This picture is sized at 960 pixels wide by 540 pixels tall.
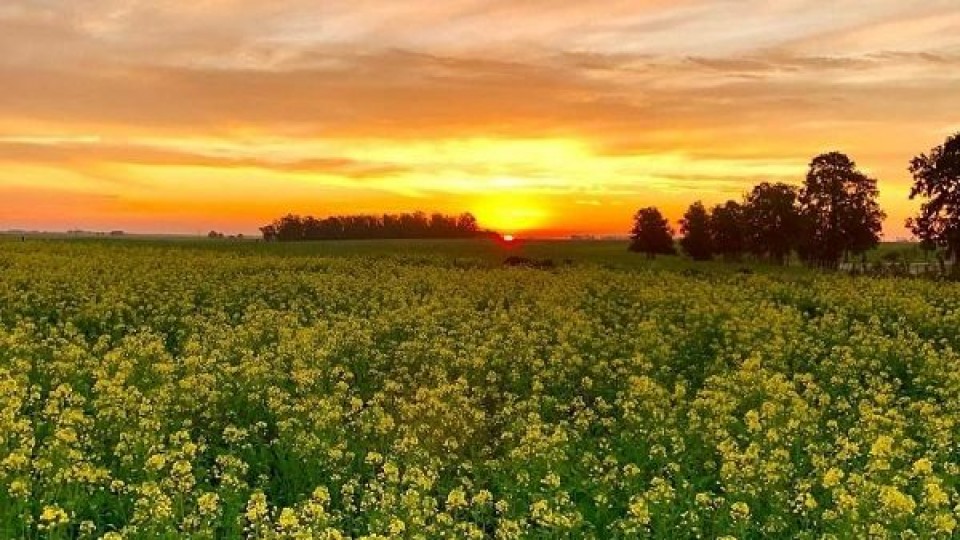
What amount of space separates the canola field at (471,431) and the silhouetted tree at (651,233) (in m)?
89.1

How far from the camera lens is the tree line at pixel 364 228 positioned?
577 ft

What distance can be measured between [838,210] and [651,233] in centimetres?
A: 3396

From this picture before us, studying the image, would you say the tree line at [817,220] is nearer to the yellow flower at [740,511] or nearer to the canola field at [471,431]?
the canola field at [471,431]

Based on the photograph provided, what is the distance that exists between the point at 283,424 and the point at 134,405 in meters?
2.35

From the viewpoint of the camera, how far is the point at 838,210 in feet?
278

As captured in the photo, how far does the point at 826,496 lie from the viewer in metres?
11.0

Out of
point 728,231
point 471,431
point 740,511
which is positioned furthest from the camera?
point 728,231

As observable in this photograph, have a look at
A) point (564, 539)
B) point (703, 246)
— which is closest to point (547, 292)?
point (564, 539)

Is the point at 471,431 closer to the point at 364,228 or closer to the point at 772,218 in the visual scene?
the point at 772,218

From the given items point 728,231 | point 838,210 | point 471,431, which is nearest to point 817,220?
point 838,210

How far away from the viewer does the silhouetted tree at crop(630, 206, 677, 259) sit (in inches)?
4584

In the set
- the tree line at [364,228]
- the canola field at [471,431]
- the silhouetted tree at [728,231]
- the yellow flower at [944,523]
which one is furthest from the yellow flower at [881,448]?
the tree line at [364,228]

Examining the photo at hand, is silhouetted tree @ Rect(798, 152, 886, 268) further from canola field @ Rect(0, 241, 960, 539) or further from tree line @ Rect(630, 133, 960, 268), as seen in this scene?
canola field @ Rect(0, 241, 960, 539)

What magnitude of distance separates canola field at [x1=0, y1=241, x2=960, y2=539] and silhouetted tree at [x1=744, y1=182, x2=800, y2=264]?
72.4 metres
